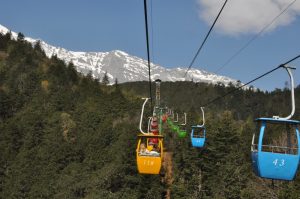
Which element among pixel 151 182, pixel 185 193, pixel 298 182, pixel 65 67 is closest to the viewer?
pixel 298 182

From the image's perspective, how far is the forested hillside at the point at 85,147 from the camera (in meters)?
61.3

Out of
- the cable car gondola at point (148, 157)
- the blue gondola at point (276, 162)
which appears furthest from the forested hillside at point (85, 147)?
the blue gondola at point (276, 162)

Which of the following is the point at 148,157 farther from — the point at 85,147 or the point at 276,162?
the point at 85,147

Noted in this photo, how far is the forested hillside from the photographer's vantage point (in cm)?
6126

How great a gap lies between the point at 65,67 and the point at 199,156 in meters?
124

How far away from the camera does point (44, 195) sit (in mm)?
83188

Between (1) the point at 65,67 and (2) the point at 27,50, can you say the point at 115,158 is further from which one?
(2) the point at 27,50

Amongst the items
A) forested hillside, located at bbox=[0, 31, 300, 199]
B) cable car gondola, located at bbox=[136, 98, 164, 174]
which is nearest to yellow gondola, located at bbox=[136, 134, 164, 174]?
cable car gondola, located at bbox=[136, 98, 164, 174]

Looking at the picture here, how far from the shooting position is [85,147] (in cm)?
10250

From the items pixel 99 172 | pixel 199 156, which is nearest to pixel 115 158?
pixel 99 172

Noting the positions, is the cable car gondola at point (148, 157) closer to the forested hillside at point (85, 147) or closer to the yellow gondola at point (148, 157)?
the yellow gondola at point (148, 157)

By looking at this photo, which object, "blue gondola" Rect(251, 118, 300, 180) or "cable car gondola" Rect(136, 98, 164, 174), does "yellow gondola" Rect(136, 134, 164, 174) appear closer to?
"cable car gondola" Rect(136, 98, 164, 174)

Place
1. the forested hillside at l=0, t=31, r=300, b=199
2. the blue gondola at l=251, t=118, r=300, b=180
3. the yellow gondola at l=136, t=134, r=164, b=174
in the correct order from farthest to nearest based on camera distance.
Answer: the forested hillside at l=0, t=31, r=300, b=199
the yellow gondola at l=136, t=134, r=164, b=174
the blue gondola at l=251, t=118, r=300, b=180

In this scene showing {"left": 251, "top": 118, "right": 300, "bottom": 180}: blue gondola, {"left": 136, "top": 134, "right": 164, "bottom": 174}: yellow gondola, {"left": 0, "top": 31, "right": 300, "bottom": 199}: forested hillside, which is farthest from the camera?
{"left": 0, "top": 31, "right": 300, "bottom": 199}: forested hillside
